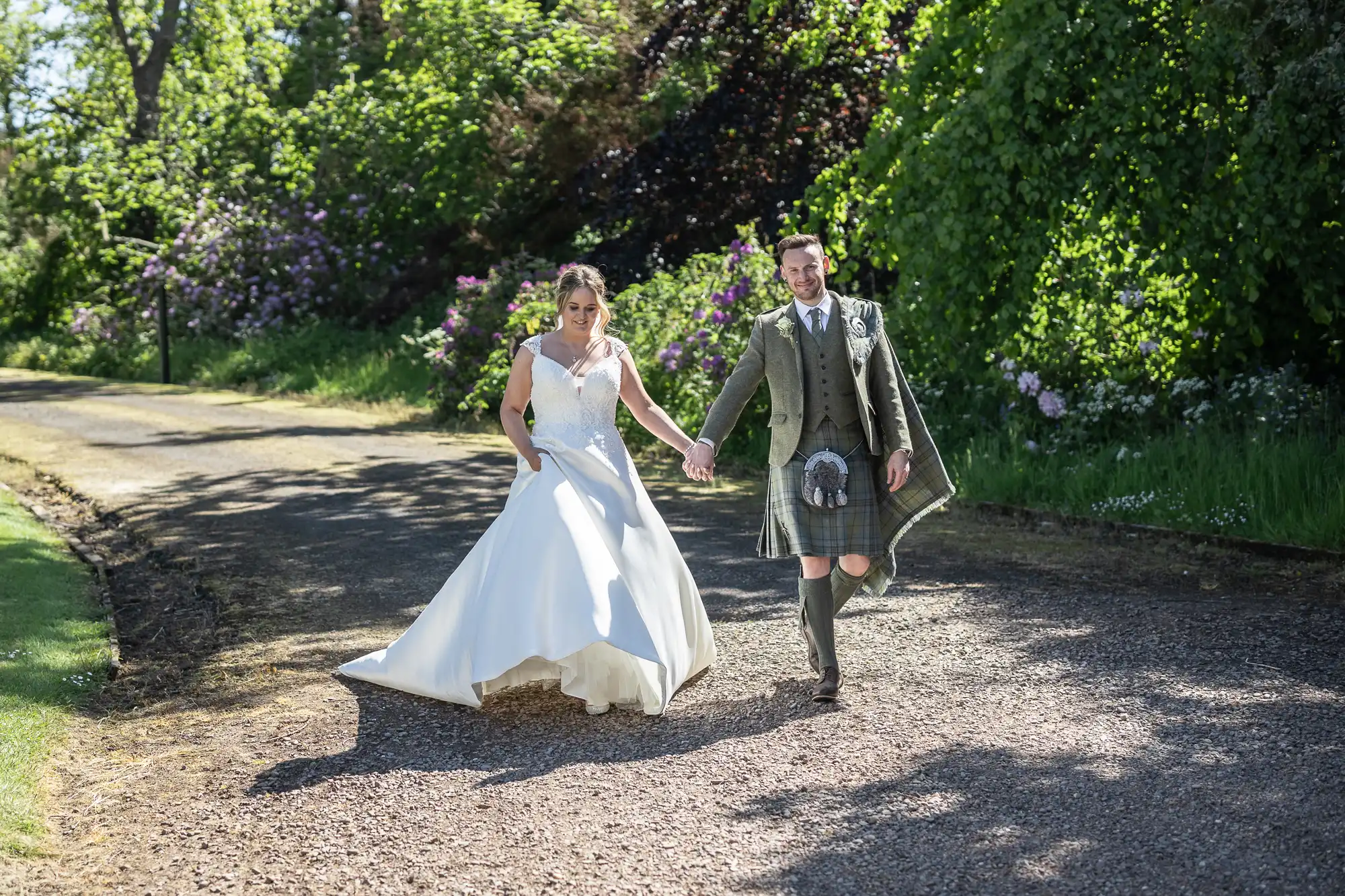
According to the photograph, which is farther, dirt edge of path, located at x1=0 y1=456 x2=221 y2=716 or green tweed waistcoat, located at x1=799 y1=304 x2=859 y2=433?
dirt edge of path, located at x1=0 y1=456 x2=221 y2=716

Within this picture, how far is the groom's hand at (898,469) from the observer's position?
5457 millimetres

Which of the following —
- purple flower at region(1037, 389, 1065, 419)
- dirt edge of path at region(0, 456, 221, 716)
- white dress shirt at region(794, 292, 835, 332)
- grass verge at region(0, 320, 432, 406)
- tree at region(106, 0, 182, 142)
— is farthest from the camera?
tree at region(106, 0, 182, 142)

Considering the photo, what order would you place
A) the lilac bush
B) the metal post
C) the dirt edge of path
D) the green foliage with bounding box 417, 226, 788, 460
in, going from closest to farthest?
the dirt edge of path → the green foliage with bounding box 417, 226, 788, 460 → the metal post → the lilac bush

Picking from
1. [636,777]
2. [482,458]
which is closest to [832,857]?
[636,777]

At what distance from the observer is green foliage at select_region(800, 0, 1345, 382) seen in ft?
29.1

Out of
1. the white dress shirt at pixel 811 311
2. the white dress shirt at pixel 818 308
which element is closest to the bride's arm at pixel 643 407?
the white dress shirt at pixel 811 311

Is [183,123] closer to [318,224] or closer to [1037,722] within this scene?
[318,224]

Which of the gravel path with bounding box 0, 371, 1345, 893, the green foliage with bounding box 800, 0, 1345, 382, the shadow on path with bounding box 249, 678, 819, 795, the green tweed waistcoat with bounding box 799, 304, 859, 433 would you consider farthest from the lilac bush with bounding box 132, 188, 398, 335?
the green tweed waistcoat with bounding box 799, 304, 859, 433

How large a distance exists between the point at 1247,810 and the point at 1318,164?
18.5 feet

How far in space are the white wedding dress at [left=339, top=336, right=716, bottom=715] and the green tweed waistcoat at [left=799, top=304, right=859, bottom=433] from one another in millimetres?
791

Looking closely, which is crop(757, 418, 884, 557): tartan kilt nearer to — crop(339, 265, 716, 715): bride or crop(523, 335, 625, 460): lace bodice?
crop(339, 265, 716, 715): bride

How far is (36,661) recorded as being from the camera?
6.33 m

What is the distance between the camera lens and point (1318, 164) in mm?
8570

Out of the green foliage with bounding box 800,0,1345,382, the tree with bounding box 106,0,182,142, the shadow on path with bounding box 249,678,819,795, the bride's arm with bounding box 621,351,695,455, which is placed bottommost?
the shadow on path with bounding box 249,678,819,795
